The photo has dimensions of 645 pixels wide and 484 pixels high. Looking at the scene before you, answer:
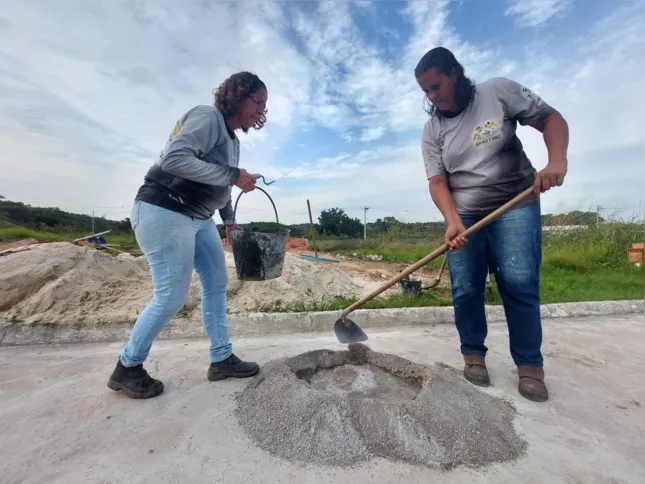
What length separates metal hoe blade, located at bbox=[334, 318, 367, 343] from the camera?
2.35 metres

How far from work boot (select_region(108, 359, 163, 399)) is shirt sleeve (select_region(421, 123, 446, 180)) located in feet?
6.53

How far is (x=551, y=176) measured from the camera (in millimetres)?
1854

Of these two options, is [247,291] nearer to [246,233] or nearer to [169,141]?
[246,233]

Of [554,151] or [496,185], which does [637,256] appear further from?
[496,185]

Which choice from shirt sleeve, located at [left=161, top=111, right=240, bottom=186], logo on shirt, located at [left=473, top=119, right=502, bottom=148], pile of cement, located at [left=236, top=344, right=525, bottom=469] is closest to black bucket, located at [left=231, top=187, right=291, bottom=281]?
shirt sleeve, located at [left=161, top=111, right=240, bottom=186]

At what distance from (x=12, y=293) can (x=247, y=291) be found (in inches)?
87.3

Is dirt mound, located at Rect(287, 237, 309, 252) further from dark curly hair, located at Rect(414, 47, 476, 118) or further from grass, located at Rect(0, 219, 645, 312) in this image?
dark curly hair, located at Rect(414, 47, 476, 118)

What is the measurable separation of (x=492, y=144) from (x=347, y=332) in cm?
144

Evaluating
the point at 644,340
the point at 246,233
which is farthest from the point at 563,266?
the point at 246,233

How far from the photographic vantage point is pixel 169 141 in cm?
181

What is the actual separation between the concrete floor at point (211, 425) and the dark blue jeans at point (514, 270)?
0.31 m

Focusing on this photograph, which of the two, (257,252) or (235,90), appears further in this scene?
(257,252)

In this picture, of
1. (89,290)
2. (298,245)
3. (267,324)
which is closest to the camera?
(267,324)

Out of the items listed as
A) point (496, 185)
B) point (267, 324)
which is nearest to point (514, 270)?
point (496, 185)
